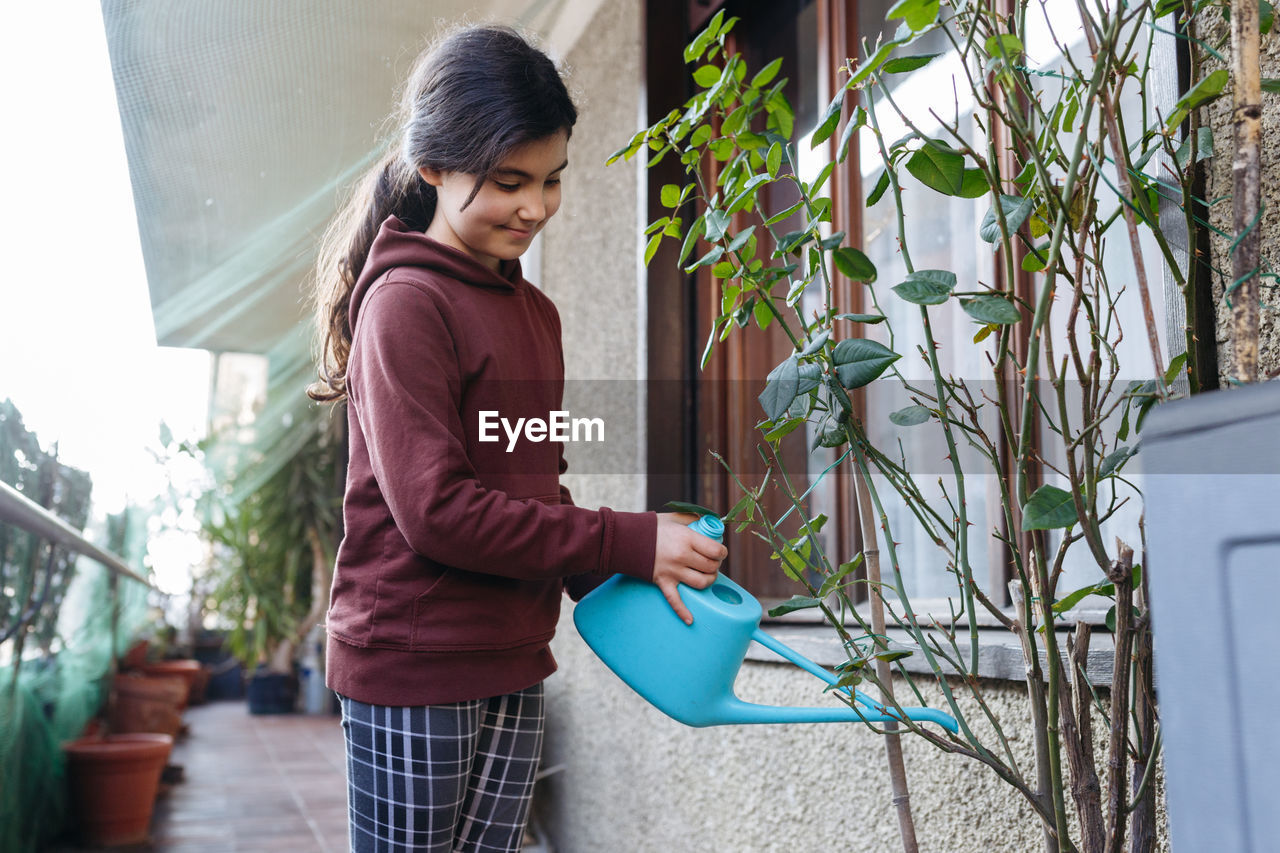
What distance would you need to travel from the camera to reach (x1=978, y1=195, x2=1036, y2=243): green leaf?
2.16ft

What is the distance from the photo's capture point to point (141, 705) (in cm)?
346

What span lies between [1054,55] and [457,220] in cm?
77

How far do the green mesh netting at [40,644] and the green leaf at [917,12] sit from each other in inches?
79.3

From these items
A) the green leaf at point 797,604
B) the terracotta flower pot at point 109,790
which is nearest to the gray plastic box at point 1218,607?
the green leaf at point 797,604

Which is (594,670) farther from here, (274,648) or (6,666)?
(274,648)

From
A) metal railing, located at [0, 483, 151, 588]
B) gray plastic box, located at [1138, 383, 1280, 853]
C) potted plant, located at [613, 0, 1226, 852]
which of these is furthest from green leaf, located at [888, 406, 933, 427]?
metal railing, located at [0, 483, 151, 588]

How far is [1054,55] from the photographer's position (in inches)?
48.2

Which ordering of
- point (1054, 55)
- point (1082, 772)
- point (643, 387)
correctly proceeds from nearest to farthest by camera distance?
point (1082, 772) < point (1054, 55) < point (643, 387)

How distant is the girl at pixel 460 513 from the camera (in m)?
0.83

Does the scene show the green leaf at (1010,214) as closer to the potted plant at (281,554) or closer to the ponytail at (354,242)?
the ponytail at (354,242)

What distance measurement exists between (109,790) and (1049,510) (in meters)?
2.68

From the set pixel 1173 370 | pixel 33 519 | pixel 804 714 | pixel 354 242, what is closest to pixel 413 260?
pixel 354 242

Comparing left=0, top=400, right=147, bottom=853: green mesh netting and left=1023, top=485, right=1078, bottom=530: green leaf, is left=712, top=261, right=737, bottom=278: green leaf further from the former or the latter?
left=0, top=400, right=147, bottom=853: green mesh netting

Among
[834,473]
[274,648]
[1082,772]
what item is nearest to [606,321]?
[834,473]
